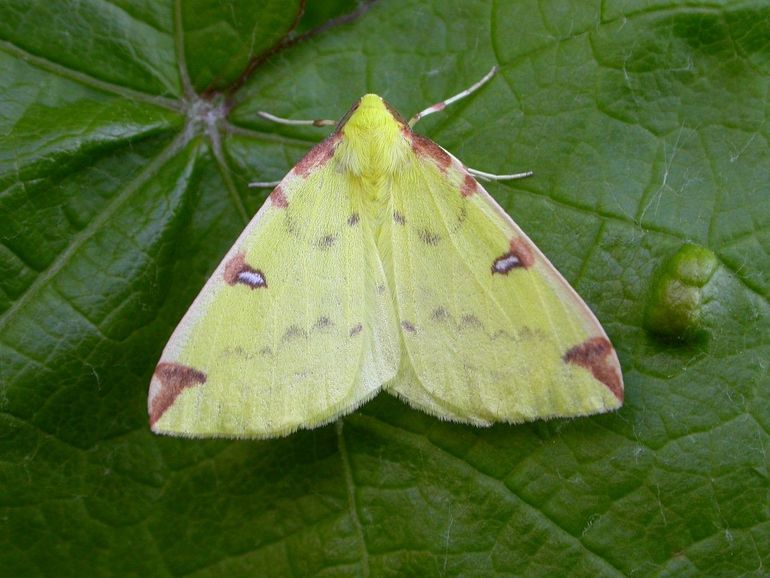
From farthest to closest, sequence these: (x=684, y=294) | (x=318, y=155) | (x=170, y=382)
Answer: (x=318, y=155)
(x=684, y=294)
(x=170, y=382)

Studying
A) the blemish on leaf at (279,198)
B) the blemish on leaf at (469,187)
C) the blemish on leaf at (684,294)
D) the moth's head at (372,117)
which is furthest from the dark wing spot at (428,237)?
the blemish on leaf at (684,294)

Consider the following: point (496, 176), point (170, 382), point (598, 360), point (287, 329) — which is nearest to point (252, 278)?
point (287, 329)

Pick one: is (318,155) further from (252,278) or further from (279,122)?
(252,278)

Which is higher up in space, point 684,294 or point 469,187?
point 469,187

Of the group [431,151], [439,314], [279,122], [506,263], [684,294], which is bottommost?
[684,294]

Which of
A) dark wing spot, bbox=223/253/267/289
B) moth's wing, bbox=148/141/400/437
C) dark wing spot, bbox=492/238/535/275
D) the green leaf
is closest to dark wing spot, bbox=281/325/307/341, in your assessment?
moth's wing, bbox=148/141/400/437

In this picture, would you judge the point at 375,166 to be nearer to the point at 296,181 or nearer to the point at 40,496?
the point at 296,181

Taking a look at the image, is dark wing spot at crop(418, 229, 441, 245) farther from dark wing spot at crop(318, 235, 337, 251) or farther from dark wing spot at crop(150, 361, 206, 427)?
dark wing spot at crop(150, 361, 206, 427)
